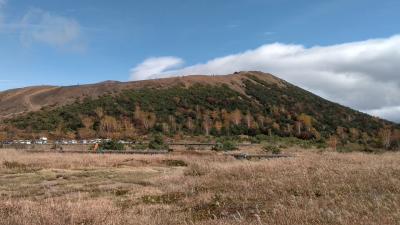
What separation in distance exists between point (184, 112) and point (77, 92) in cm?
3039

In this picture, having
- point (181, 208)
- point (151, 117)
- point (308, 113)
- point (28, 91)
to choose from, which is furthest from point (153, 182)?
point (28, 91)

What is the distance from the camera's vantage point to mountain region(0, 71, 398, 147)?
270 feet

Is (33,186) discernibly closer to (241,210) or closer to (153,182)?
(153,182)

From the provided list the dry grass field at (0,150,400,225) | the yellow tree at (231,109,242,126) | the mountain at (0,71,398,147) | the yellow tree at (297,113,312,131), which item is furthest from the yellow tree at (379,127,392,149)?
the dry grass field at (0,150,400,225)

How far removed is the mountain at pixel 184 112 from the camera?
82.4m

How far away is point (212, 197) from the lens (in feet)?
37.0

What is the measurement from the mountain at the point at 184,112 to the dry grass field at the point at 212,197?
184 feet

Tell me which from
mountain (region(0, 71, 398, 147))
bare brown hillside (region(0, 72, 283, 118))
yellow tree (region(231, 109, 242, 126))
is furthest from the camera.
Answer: bare brown hillside (region(0, 72, 283, 118))

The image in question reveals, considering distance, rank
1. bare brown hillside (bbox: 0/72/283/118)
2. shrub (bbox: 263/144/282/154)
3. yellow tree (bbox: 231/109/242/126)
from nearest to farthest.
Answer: shrub (bbox: 263/144/282/154) → yellow tree (bbox: 231/109/242/126) → bare brown hillside (bbox: 0/72/283/118)

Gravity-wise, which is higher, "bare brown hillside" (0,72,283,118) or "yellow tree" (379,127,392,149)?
"bare brown hillside" (0,72,283,118)

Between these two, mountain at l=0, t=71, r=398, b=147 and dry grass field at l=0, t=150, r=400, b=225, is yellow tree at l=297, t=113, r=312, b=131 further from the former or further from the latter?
dry grass field at l=0, t=150, r=400, b=225

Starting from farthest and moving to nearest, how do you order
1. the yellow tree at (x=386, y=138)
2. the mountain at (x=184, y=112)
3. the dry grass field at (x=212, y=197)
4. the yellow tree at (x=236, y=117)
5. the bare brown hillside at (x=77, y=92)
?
the bare brown hillside at (x=77, y=92) → the yellow tree at (x=236, y=117) → the mountain at (x=184, y=112) → the yellow tree at (x=386, y=138) → the dry grass field at (x=212, y=197)

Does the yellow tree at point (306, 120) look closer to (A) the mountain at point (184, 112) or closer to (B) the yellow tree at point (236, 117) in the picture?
(A) the mountain at point (184, 112)

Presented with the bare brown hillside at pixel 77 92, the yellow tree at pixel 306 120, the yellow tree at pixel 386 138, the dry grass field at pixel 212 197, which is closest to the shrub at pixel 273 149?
the dry grass field at pixel 212 197
